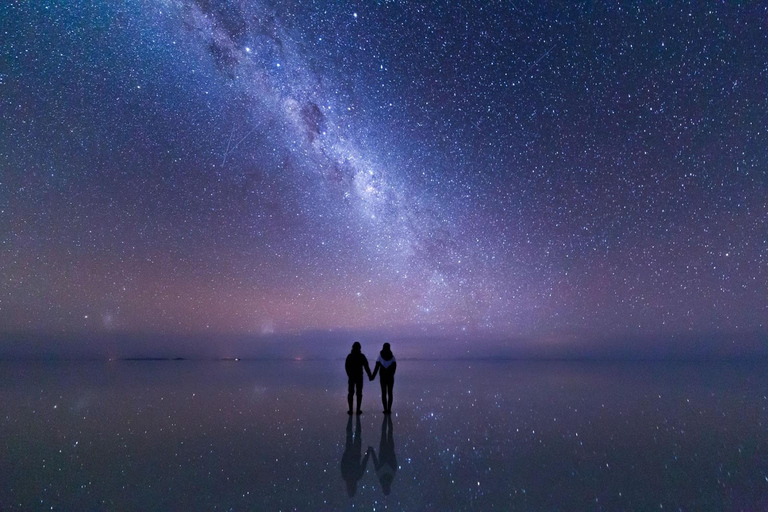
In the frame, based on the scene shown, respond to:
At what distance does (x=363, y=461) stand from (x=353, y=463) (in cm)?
14

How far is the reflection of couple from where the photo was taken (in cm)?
503

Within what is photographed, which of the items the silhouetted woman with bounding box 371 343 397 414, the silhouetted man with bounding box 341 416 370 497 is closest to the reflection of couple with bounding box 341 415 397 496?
the silhouetted man with bounding box 341 416 370 497

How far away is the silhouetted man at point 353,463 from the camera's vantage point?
16.4ft

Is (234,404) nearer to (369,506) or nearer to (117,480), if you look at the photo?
(117,480)

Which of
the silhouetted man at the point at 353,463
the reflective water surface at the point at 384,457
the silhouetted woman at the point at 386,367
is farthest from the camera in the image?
the silhouetted woman at the point at 386,367

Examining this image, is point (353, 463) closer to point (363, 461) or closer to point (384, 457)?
point (363, 461)

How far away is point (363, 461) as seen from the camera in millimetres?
5859

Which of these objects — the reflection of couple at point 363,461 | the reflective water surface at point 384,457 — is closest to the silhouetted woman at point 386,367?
the reflective water surface at point 384,457

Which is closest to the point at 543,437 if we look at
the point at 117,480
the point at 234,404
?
the point at 117,480

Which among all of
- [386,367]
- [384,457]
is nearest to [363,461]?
[384,457]

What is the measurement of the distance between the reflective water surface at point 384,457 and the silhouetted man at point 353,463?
3 cm

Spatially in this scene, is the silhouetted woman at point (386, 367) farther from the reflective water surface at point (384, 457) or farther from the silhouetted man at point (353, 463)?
the silhouetted man at point (353, 463)

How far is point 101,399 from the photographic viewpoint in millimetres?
12953

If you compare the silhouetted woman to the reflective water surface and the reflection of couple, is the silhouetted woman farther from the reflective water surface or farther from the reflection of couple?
the reflection of couple
